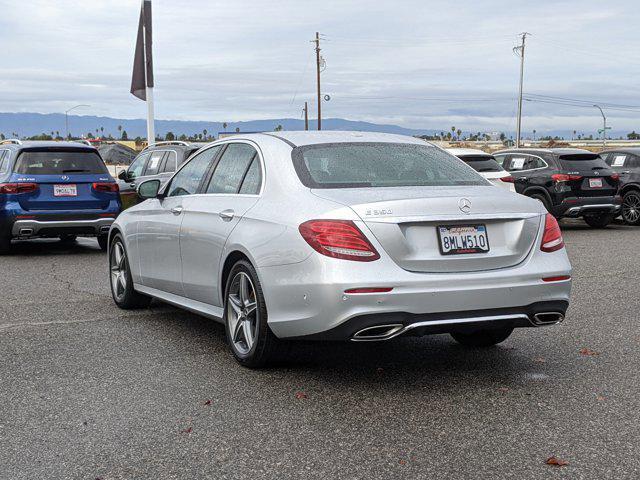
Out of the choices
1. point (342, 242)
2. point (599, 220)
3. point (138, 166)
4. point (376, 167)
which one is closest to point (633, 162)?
point (599, 220)

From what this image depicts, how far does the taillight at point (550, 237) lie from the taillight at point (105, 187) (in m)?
9.20

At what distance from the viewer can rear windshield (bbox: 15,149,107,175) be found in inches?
512

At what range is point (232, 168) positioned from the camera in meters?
6.38

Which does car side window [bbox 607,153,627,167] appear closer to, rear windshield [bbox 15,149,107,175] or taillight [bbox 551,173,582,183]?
taillight [bbox 551,173,582,183]

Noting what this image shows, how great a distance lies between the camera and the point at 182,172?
285 inches

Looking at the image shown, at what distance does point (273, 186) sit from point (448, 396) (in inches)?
68.5

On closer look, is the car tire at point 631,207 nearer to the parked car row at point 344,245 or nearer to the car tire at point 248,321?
the parked car row at point 344,245

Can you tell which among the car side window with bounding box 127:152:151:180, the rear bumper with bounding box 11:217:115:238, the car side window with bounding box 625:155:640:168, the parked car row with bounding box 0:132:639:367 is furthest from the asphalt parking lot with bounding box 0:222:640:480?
the car side window with bounding box 625:155:640:168

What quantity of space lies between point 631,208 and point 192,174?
585 inches

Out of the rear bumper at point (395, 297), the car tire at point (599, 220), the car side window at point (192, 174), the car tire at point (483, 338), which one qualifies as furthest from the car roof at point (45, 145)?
the car tire at point (599, 220)

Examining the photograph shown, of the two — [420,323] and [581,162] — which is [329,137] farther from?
[581,162]

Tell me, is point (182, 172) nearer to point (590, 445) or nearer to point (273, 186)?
point (273, 186)

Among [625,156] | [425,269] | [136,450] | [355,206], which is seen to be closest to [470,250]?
[425,269]

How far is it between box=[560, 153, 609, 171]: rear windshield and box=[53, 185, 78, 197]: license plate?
1001cm
